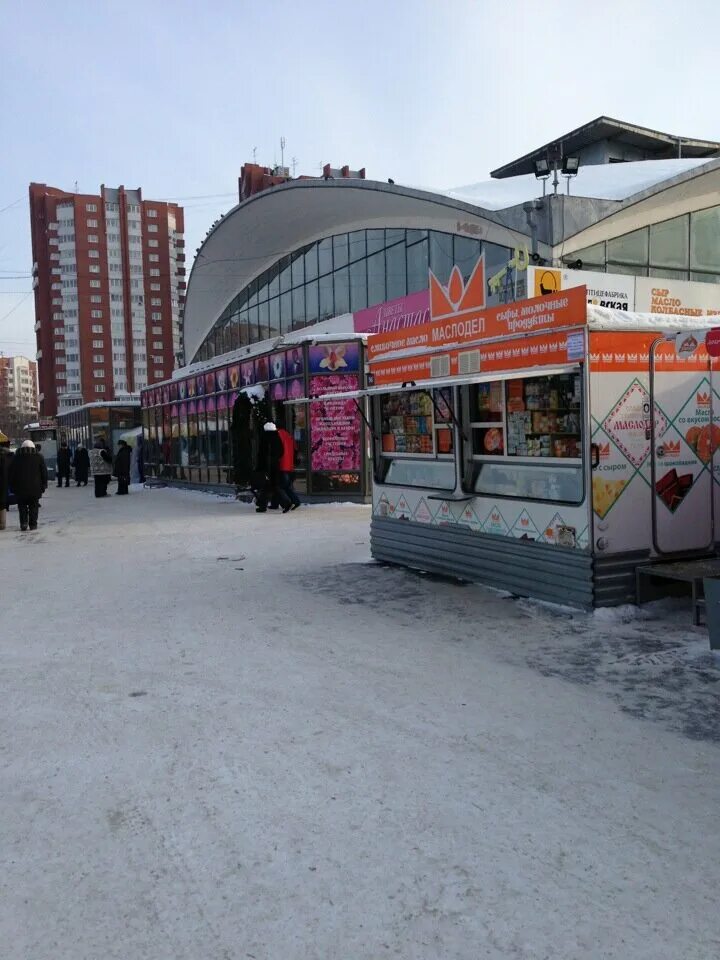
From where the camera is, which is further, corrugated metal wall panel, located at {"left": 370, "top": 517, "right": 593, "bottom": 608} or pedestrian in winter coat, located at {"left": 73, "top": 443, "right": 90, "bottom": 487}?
pedestrian in winter coat, located at {"left": 73, "top": 443, "right": 90, "bottom": 487}

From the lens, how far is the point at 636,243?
23078mm

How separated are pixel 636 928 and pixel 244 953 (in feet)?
3.74

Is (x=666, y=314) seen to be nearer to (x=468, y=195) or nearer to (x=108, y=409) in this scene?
(x=468, y=195)

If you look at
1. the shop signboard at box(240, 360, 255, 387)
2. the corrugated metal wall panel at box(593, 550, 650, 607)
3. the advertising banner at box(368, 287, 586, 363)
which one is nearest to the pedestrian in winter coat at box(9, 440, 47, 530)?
the shop signboard at box(240, 360, 255, 387)

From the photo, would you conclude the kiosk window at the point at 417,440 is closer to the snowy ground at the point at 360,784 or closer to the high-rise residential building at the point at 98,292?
the snowy ground at the point at 360,784

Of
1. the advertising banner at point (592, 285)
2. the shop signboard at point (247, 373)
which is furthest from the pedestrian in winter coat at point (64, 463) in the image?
the advertising banner at point (592, 285)

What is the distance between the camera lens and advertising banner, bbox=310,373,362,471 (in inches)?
631

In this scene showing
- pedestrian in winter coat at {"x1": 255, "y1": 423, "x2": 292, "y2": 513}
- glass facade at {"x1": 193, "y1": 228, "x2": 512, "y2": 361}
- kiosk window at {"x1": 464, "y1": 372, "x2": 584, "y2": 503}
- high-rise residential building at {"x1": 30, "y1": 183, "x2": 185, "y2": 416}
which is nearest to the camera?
kiosk window at {"x1": 464, "y1": 372, "x2": 584, "y2": 503}

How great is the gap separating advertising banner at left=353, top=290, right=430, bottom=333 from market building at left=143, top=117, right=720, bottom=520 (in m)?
0.05

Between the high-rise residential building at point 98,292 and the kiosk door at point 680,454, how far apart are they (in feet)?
310

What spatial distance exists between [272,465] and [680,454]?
9.33 metres

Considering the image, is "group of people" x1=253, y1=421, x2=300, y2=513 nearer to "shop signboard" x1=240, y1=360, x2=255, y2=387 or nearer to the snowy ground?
"shop signboard" x1=240, y1=360, x2=255, y2=387

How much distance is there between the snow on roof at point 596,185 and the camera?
73.9ft

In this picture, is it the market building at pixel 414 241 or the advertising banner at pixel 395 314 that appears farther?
the advertising banner at pixel 395 314
